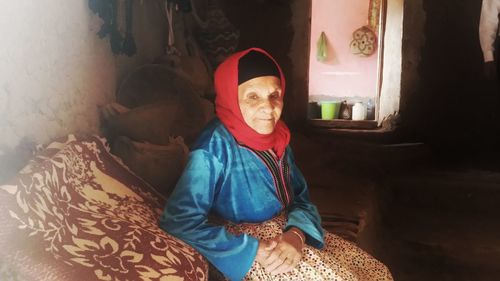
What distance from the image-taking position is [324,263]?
4.47 ft

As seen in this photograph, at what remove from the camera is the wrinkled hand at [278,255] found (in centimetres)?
130

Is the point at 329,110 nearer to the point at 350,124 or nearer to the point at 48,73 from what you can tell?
the point at 350,124

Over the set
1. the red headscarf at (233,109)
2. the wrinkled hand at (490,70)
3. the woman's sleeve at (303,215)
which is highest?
the wrinkled hand at (490,70)

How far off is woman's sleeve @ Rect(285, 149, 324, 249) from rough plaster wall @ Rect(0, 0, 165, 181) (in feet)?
2.54

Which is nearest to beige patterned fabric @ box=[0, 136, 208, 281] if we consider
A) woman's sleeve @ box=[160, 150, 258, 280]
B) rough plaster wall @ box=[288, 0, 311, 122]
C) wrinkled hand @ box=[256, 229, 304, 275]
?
woman's sleeve @ box=[160, 150, 258, 280]

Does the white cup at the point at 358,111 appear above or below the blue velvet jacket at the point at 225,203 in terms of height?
below

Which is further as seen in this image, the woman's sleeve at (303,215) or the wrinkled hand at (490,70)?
the wrinkled hand at (490,70)

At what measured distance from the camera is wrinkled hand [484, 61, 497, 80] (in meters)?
3.38

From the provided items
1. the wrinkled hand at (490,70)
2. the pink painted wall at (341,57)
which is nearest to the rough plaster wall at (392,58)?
the wrinkled hand at (490,70)

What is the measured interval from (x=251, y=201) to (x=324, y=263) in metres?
0.28

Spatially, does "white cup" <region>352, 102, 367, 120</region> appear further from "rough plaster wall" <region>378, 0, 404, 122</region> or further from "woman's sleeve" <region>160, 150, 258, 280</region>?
"woman's sleeve" <region>160, 150, 258, 280</region>

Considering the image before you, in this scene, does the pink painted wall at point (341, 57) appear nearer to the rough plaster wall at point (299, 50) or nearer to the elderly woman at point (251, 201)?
the rough plaster wall at point (299, 50)

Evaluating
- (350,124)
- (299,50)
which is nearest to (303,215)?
(299,50)

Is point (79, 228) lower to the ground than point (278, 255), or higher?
higher
